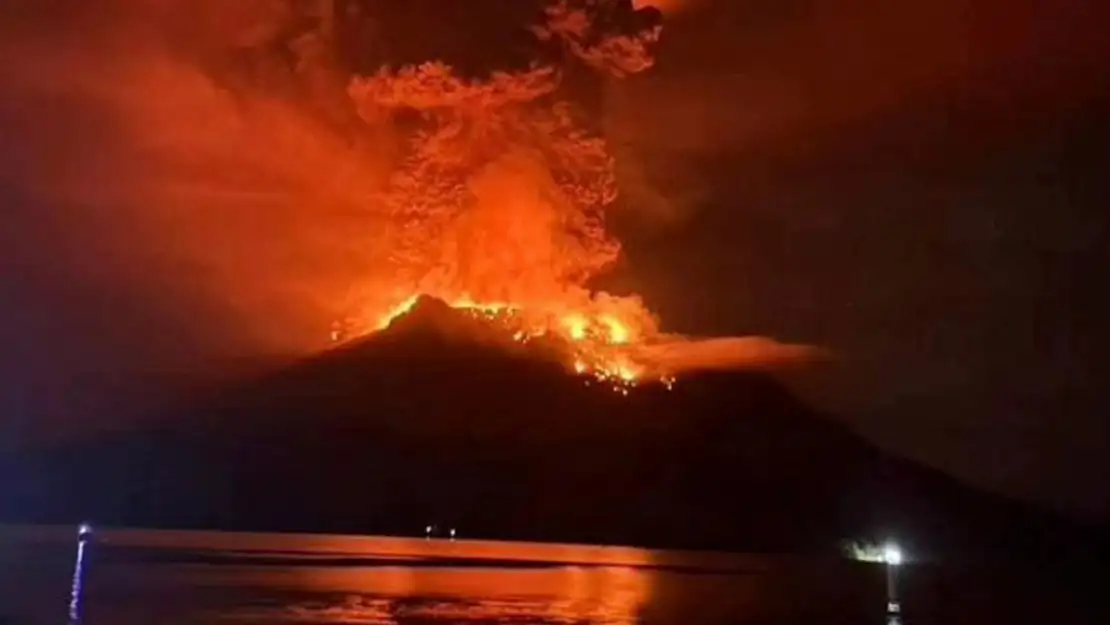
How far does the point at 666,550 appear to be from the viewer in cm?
19700

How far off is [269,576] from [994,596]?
4879 centimetres

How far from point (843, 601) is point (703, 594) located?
7852 millimetres

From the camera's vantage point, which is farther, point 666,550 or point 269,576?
point 666,550

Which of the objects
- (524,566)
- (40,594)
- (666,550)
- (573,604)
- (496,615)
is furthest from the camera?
(666,550)

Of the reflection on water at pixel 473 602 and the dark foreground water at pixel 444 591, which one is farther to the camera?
the dark foreground water at pixel 444 591

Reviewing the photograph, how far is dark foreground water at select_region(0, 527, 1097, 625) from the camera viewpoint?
45.8 metres

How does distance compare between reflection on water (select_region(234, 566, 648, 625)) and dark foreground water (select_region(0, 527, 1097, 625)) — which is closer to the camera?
reflection on water (select_region(234, 566, 648, 625))

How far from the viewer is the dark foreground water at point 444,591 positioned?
4575 cm

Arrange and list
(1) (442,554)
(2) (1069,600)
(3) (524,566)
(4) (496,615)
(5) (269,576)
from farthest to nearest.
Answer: (1) (442,554)
(3) (524,566)
(2) (1069,600)
(5) (269,576)
(4) (496,615)

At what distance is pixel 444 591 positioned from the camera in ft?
215

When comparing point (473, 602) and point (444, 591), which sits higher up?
point (444, 591)

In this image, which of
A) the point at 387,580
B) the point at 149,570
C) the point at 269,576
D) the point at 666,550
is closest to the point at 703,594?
the point at 387,580

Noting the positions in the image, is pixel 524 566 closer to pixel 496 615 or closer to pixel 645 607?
pixel 645 607

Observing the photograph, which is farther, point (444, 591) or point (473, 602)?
point (444, 591)
